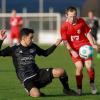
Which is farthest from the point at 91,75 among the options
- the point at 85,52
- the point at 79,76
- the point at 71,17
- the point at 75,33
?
the point at 71,17

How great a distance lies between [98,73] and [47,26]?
24.1 metres

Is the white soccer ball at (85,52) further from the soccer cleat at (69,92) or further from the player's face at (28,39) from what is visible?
the player's face at (28,39)

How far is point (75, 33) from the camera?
12203 millimetres

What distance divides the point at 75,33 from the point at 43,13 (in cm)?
2977

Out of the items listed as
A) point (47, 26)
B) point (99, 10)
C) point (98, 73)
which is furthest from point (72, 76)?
point (99, 10)

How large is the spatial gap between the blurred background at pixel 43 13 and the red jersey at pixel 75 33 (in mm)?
23035

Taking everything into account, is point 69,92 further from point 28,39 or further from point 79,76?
point 28,39

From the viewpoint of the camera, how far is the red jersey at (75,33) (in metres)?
12.2

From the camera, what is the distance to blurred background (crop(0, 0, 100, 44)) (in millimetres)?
39500

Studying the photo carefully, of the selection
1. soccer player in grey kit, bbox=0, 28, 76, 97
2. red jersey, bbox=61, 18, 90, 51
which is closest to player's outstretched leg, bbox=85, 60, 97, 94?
red jersey, bbox=61, 18, 90, 51

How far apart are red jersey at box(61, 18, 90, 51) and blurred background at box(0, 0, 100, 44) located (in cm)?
2303

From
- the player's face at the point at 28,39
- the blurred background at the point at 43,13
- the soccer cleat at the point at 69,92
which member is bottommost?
the blurred background at the point at 43,13

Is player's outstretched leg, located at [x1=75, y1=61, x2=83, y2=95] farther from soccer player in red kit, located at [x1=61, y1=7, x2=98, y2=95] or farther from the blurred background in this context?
the blurred background

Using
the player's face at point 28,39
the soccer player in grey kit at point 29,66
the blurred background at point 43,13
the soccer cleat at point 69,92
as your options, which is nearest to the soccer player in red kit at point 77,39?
the soccer cleat at point 69,92
